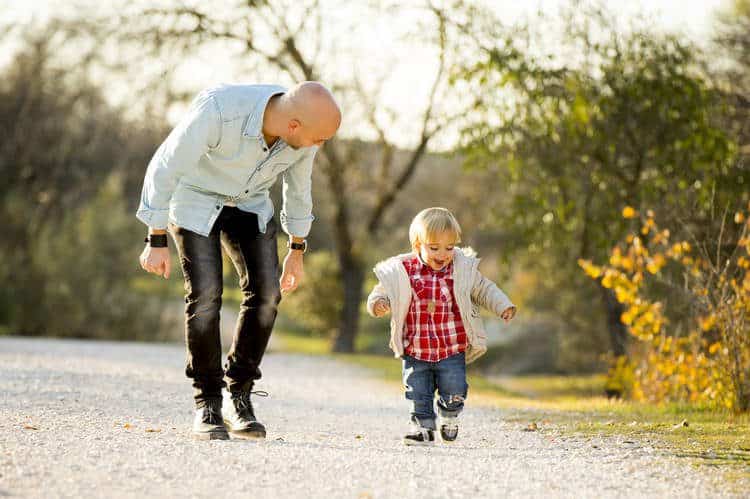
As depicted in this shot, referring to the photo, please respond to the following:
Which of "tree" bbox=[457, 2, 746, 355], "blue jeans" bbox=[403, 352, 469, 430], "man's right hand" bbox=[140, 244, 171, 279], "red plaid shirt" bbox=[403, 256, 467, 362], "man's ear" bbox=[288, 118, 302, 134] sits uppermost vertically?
"tree" bbox=[457, 2, 746, 355]

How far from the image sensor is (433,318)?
15.5 feet

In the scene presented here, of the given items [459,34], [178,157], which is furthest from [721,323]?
[459,34]

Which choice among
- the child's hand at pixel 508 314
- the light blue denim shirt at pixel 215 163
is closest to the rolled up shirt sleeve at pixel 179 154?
the light blue denim shirt at pixel 215 163

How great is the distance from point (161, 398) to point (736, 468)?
151 inches

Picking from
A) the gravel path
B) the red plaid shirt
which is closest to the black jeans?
the gravel path

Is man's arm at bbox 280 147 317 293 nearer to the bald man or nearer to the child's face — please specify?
the bald man

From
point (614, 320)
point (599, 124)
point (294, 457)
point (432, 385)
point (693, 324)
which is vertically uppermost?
point (599, 124)

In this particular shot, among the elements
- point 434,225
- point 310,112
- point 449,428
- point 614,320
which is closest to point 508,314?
point 434,225

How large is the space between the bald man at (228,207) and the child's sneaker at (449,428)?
0.92 m

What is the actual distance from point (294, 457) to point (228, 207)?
124cm

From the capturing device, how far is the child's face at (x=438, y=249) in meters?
4.54

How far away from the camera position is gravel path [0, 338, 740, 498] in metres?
3.54

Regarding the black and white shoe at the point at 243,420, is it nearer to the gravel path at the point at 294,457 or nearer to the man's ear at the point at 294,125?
the gravel path at the point at 294,457

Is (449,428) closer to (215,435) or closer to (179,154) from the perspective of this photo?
(215,435)
